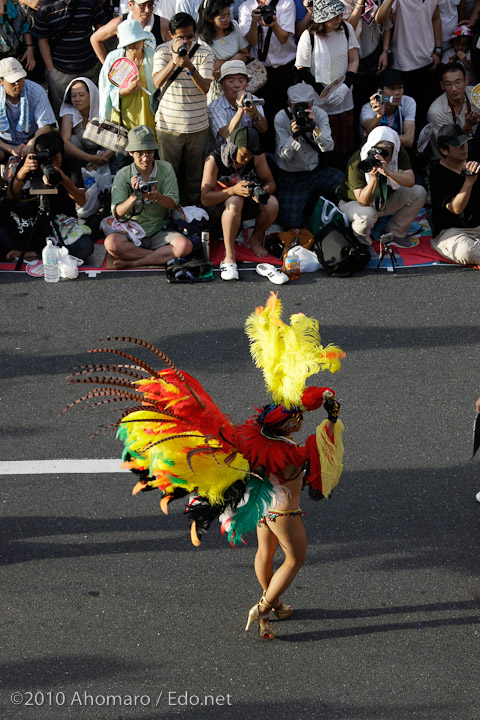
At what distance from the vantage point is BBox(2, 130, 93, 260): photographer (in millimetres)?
7723

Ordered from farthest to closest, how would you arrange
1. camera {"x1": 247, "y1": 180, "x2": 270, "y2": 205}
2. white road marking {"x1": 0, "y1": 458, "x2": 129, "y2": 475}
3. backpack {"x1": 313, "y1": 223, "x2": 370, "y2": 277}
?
camera {"x1": 247, "y1": 180, "x2": 270, "y2": 205}, backpack {"x1": 313, "y1": 223, "x2": 370, "y2": 277}, white road marking {"x1": 0, "y1": 458, "x2": 129, "y2": 475}

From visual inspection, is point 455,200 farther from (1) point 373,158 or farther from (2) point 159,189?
(2) point 159,189

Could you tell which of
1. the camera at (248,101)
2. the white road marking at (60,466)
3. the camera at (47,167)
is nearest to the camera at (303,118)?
the camera at (248,101)

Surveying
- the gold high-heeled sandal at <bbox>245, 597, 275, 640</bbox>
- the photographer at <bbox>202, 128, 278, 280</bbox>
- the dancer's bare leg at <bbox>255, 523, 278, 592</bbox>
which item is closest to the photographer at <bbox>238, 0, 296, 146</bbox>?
the photographer at <bbox>202, 128, 278, 280</bbox>

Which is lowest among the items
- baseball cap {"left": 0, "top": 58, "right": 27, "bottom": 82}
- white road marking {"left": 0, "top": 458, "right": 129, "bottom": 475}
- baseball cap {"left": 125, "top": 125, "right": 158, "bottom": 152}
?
white road marking {"left": 0, "top": 458, "right": 129, "bottom": 475}

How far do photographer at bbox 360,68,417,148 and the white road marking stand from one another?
4.70 m

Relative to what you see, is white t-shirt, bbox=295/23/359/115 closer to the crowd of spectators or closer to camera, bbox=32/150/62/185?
the crowd of spectators

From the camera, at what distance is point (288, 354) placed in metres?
3.98

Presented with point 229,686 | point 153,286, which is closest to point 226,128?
point 153,286

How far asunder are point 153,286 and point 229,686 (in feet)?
13.5

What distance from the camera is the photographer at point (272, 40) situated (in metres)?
8.52

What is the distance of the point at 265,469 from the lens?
4.12 meters

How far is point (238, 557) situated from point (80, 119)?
5296 mm

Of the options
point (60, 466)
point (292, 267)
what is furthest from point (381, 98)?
point (60, 466)
